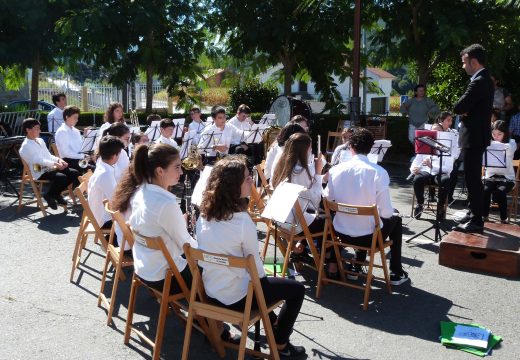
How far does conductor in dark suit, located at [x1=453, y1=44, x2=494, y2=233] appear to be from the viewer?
20.0ft

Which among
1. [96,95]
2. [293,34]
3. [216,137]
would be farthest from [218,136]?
[96,95]

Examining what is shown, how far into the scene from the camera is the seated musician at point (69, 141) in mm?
8977

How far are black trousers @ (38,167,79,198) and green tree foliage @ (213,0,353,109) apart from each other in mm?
6624

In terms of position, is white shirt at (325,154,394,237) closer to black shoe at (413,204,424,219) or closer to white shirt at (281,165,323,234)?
white shirt at (281,165,323,234)

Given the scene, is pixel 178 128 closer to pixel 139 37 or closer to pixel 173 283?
pixel 139 37

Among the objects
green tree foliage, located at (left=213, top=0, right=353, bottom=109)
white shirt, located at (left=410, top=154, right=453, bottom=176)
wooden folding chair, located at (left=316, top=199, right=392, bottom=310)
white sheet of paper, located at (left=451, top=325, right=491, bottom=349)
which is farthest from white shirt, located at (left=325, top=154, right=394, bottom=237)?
green tree foliage, located at (left=213, top=0, right=353, bottom=109)

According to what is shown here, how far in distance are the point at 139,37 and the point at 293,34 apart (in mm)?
3644

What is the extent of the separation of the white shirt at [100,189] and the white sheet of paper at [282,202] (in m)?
1.86

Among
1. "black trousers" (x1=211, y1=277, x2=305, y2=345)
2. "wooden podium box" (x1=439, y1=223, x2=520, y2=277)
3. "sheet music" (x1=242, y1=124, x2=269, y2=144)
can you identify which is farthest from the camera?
"sheet music" (x1=242, y1=124, x2=269, y2=144)

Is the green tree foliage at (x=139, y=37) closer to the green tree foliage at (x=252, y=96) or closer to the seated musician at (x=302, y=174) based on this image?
the green tree foliage at (x=252, y=96)

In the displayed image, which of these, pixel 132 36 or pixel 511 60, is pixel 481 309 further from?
pixel 132 36

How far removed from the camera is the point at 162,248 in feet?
12.3

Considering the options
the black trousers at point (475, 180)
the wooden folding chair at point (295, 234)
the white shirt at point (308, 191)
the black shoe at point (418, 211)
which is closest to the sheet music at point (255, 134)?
the black shoe at point (418, 211)

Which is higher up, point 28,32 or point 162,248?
point 28,32
